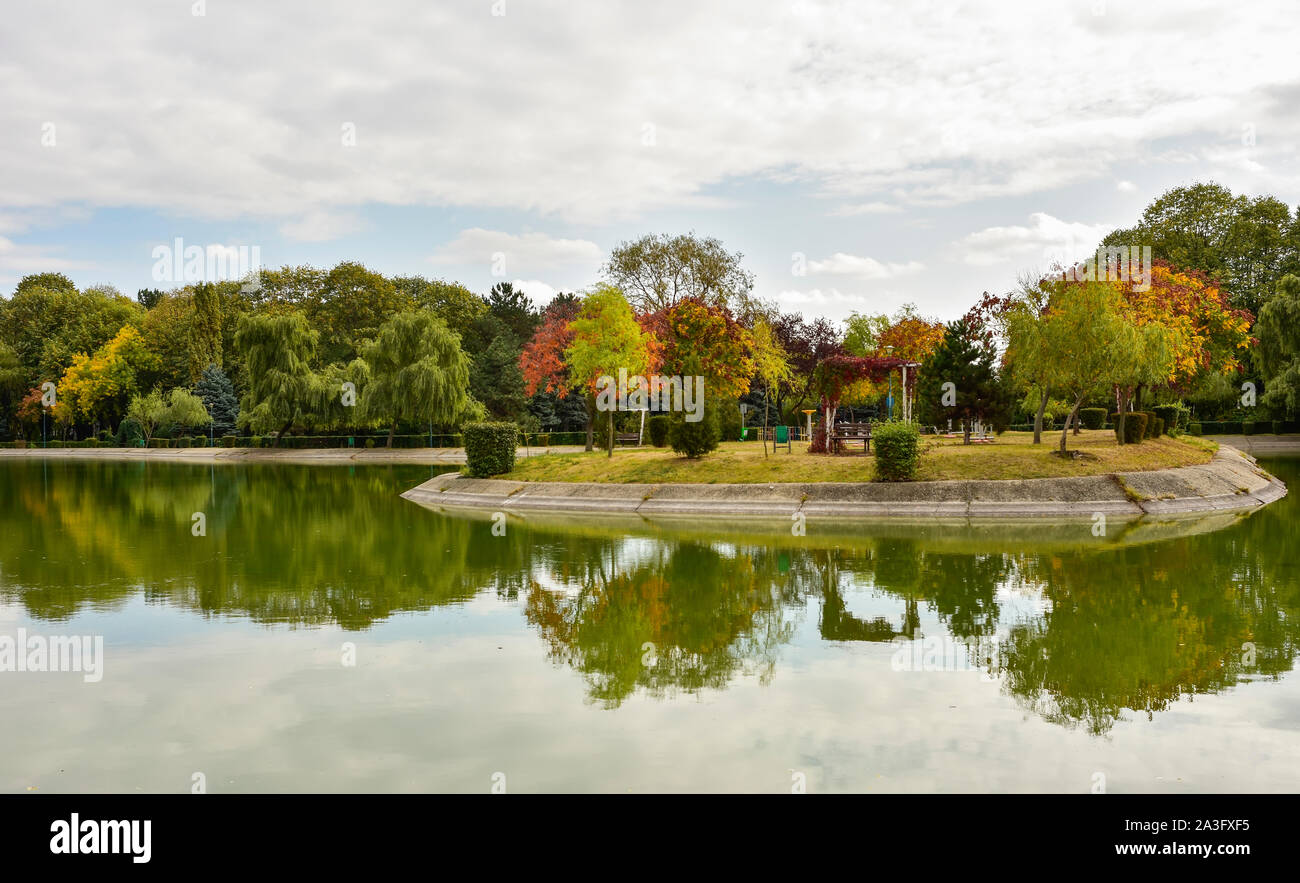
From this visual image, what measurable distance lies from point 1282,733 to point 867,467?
1985cm

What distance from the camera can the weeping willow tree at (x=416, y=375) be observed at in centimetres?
5591

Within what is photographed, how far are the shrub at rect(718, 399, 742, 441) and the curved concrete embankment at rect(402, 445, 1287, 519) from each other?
16158mm

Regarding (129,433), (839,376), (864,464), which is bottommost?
(129,433)

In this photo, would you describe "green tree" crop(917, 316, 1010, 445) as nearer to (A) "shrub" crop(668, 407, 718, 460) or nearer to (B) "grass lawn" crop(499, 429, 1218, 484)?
(B) "grass lawn" crop(499, 429, 1218, 484)

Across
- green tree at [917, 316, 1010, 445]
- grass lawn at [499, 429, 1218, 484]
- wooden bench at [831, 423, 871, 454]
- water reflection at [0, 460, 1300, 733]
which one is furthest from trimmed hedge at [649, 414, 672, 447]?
water reflection at [0, 460, 1300, 733]

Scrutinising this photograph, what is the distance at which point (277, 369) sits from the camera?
206 ft

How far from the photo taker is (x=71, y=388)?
8119 cm

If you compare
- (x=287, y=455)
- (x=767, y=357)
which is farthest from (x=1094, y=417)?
(x=287, y=455)

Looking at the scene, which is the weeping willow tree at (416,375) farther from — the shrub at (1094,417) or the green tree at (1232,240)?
the green tree at (1232,240)

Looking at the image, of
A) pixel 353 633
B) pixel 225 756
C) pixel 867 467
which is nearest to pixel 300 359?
pixel 867 467

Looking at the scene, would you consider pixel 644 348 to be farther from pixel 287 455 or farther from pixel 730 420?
pixel 287 455

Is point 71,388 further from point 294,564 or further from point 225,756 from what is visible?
point 225,756

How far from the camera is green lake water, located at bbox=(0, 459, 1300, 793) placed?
267 inches

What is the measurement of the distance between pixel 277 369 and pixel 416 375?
524 inches
